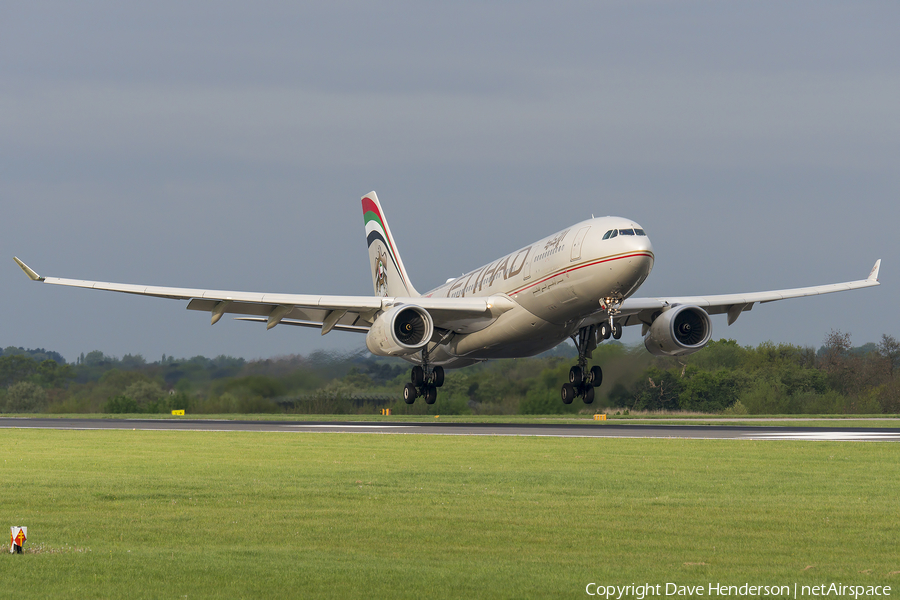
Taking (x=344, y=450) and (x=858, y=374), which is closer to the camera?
(x=344, y=450)

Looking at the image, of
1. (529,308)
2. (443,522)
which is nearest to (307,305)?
(529,308)

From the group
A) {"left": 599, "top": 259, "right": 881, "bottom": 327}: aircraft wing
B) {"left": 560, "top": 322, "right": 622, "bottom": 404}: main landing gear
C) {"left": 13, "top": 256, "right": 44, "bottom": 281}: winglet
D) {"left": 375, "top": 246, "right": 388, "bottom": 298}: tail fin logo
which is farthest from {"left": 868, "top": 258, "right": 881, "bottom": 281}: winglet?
{"left": 13, "top": 256, "right": 44, "bottom": 281}: winglet

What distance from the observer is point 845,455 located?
24000mm

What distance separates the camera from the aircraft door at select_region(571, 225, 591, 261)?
36750 millimetres

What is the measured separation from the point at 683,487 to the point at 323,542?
8.06 metres

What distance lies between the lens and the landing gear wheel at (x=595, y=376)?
155ft

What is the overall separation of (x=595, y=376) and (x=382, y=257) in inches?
726

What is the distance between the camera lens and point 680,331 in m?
44.3

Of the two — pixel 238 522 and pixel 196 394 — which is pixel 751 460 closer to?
pixel 238 522

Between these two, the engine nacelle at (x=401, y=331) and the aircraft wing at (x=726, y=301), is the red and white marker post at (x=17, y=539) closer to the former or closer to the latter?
the engine nacelle at (x=401, y=331)

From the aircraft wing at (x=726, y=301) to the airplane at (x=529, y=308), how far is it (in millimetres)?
61

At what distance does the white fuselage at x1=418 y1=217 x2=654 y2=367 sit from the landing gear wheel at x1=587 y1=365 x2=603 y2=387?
3.37 m

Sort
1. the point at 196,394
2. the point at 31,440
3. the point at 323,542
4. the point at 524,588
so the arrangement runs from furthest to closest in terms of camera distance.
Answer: the point at 196,394 < the point at 31,440 < the point at 323,542 < the point at 524,588

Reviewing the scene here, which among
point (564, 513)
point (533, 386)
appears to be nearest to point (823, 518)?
point (564, 513)
